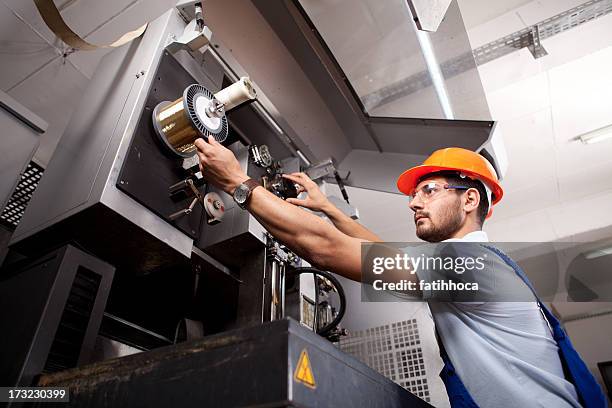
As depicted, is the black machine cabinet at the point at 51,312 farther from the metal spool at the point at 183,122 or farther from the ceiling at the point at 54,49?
the ceiling at the point at 54,49

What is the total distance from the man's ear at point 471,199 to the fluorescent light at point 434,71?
1.57 feet

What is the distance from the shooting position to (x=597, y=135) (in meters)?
2.93

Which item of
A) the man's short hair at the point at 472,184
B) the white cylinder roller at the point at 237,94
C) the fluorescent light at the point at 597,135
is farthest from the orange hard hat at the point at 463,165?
the fluorescent light at the point at 597,135

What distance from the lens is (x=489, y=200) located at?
4.50 feet

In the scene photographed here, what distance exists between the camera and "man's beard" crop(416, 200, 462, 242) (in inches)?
48.9

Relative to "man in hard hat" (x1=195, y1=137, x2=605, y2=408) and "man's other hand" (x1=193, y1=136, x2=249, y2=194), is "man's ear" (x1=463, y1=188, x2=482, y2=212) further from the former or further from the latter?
"man's other hand" (x1=193, y1=136, x2=249, y2=194)

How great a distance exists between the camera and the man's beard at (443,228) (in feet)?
4.08

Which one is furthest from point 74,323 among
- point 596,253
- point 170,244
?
point 596,253

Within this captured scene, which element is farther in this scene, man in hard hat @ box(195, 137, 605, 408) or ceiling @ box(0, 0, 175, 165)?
ceiling @ box(0, 0, 175, 165)

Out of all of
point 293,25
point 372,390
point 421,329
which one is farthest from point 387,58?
point 372,390

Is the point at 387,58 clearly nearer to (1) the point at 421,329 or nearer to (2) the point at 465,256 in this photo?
(2) the point at 465,256

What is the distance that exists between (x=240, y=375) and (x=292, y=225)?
538mm

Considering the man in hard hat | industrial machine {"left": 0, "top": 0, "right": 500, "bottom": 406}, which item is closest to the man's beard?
the man in hard hat

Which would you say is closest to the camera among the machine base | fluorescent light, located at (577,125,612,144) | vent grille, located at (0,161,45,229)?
the machine base
